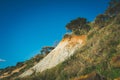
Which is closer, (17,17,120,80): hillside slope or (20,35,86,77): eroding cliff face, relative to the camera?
(17,17,120,80): hillside slope

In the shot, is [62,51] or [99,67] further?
[62,51]

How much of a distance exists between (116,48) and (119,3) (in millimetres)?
30985

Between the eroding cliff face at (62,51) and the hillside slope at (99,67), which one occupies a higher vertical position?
the eroding cliff face at (62,51)

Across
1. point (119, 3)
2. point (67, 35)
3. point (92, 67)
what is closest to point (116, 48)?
point (92, 67)

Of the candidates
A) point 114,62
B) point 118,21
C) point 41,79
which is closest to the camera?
point 114,62

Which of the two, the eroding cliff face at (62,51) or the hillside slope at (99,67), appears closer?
the hillside slope at (99,67)

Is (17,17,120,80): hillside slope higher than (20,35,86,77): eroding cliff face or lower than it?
lower

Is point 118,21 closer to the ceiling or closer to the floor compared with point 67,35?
closer to the floor

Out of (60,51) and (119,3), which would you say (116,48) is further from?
(119,3)

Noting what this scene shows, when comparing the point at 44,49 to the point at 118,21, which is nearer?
the point at 118,21

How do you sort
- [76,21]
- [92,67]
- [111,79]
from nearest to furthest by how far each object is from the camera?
[111,79], [92,67], [76,21]

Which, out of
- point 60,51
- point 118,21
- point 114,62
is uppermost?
point 60,51

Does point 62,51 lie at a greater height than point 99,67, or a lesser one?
greater

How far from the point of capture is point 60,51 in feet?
126
